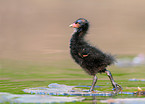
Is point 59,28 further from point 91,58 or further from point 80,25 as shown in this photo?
point 91,58

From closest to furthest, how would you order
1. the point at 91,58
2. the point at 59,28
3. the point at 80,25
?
the point at 91,58 → the point at 80,25 → the point at 59,28

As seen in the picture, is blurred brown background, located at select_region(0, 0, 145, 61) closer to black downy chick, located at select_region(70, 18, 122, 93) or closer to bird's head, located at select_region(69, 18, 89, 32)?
bird's head, located at select_region(69, 18, 89, 32)

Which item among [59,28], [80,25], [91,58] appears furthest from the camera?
[59,28]

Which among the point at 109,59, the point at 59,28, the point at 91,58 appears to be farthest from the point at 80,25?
the point at 59,28

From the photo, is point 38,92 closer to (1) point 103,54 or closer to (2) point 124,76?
(1) point 103,54

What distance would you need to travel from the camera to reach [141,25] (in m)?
26.9

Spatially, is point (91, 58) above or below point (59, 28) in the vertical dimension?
below

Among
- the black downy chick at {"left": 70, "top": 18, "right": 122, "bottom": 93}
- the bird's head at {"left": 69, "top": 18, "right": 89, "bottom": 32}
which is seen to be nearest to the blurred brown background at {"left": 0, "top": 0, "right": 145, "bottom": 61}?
the bird's head at {"left": 69, "top": 18, "right": 89, "bottom": 32}

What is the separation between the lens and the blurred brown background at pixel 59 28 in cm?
1820

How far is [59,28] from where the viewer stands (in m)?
24.0

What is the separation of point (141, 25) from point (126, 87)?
18.0 metres

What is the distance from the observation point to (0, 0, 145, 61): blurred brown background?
59.7 feet

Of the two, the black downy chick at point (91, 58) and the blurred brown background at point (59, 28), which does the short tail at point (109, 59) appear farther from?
the blurred brown background at point (59, 28)

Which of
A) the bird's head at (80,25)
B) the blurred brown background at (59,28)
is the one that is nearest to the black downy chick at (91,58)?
the bird's head at (80,25)
